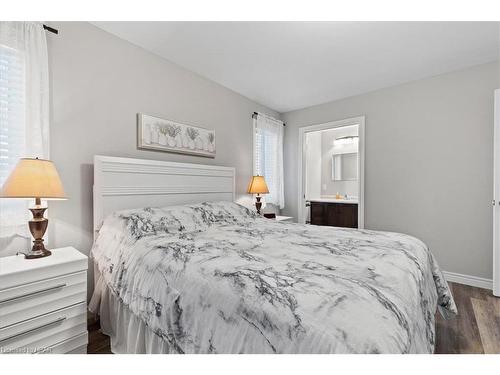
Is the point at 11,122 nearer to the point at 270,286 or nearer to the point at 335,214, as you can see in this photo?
the point at 270,286

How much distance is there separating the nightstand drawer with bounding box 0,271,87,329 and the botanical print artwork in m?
1.38

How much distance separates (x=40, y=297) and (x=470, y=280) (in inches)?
156

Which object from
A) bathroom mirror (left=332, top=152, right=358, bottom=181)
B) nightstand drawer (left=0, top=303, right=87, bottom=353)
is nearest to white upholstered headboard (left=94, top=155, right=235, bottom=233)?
nightstand drawer (left=0, top=303, right=87, bottom=353)

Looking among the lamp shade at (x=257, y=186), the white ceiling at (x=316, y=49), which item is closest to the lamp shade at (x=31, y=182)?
the white ceiling at (x=316, y=49)

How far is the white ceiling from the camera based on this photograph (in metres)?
2.19

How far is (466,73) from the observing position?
9.50 ft

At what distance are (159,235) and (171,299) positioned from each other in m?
0.69

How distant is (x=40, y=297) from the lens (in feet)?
4.72

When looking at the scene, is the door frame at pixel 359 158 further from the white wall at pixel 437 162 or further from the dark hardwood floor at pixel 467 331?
the dark hardwood floor at pixel 467 331

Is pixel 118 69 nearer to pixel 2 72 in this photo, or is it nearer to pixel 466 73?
pixel 2 72

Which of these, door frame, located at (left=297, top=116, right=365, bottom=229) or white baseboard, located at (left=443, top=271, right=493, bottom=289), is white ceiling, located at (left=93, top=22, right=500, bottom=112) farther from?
white baseboard, located at (left=443, top=271, right=493, bottom=289)

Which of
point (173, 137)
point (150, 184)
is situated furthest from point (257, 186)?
point (150, 184)
